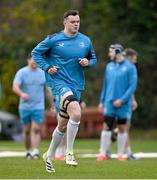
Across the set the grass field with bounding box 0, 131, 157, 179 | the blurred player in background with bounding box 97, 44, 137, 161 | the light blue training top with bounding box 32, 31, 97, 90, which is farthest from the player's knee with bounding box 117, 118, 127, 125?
the light blue training top with bounding box 32, 31, 97, 90

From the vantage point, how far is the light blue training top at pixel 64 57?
13578mm

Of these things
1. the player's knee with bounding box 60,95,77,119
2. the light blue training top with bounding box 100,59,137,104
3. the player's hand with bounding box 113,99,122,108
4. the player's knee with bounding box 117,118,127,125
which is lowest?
the player's knee with bounding box 117,118,127,125

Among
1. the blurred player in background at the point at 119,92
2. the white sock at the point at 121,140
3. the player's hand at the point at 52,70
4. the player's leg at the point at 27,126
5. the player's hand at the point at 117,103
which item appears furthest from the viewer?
the player's leg at the point at 27,126

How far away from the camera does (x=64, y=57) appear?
13648mm

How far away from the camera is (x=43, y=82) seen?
718 inches

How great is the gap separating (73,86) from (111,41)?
18.7 metres

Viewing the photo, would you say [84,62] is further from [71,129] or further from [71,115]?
[71,129]

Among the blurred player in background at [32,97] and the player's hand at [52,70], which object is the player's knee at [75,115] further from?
the blurred player in background at [32,97]

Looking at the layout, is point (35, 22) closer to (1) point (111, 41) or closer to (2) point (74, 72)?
(1) point (111, 41)

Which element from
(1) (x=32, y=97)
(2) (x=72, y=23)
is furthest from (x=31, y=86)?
(2) (x=72, y=23)

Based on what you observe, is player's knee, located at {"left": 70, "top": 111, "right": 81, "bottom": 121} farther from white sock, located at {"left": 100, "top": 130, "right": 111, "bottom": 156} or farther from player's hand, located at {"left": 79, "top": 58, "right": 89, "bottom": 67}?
white sock, located at {"left": 100, "top": 130, "right": 111, "bottom": 156}

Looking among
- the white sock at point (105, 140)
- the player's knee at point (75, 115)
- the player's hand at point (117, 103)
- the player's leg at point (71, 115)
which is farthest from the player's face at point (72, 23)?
the white sock at point (105, 140)

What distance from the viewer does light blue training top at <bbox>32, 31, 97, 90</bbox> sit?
13.6m

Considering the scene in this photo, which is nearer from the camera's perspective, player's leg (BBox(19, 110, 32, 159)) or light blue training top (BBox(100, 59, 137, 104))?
light blue training top (BBox(100, 59, 137, 104))
